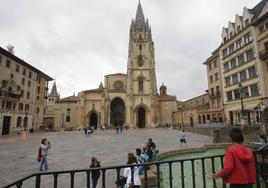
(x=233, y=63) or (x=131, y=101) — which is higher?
(x=233, y=63)

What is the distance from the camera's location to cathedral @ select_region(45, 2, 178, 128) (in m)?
53.8

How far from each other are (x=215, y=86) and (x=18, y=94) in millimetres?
38933

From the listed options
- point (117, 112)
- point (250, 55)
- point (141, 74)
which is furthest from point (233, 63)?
point (117, 112)

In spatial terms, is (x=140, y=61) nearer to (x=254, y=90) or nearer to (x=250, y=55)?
(x=250, y=55)

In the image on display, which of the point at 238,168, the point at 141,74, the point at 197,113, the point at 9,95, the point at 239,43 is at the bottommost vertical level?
the point at 238,168

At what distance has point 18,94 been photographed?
1336 inches

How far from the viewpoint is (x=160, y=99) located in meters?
61.8

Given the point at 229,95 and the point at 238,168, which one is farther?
the point at 229,95

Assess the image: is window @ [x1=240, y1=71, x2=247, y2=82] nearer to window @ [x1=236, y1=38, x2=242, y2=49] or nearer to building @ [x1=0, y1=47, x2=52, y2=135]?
window @ [x1=236, y1=38, x2=242, y2=49]

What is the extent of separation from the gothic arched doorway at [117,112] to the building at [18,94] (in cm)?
2098

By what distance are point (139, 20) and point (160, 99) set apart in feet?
97.4

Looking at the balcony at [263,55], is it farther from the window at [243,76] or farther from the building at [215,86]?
the building at [215,86]

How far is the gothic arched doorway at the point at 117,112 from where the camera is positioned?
190ft

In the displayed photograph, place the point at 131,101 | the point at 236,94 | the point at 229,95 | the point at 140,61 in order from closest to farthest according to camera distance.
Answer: the point at 236,94 < the point at 229,95 < the point at 131,101 < the point at 140,61
